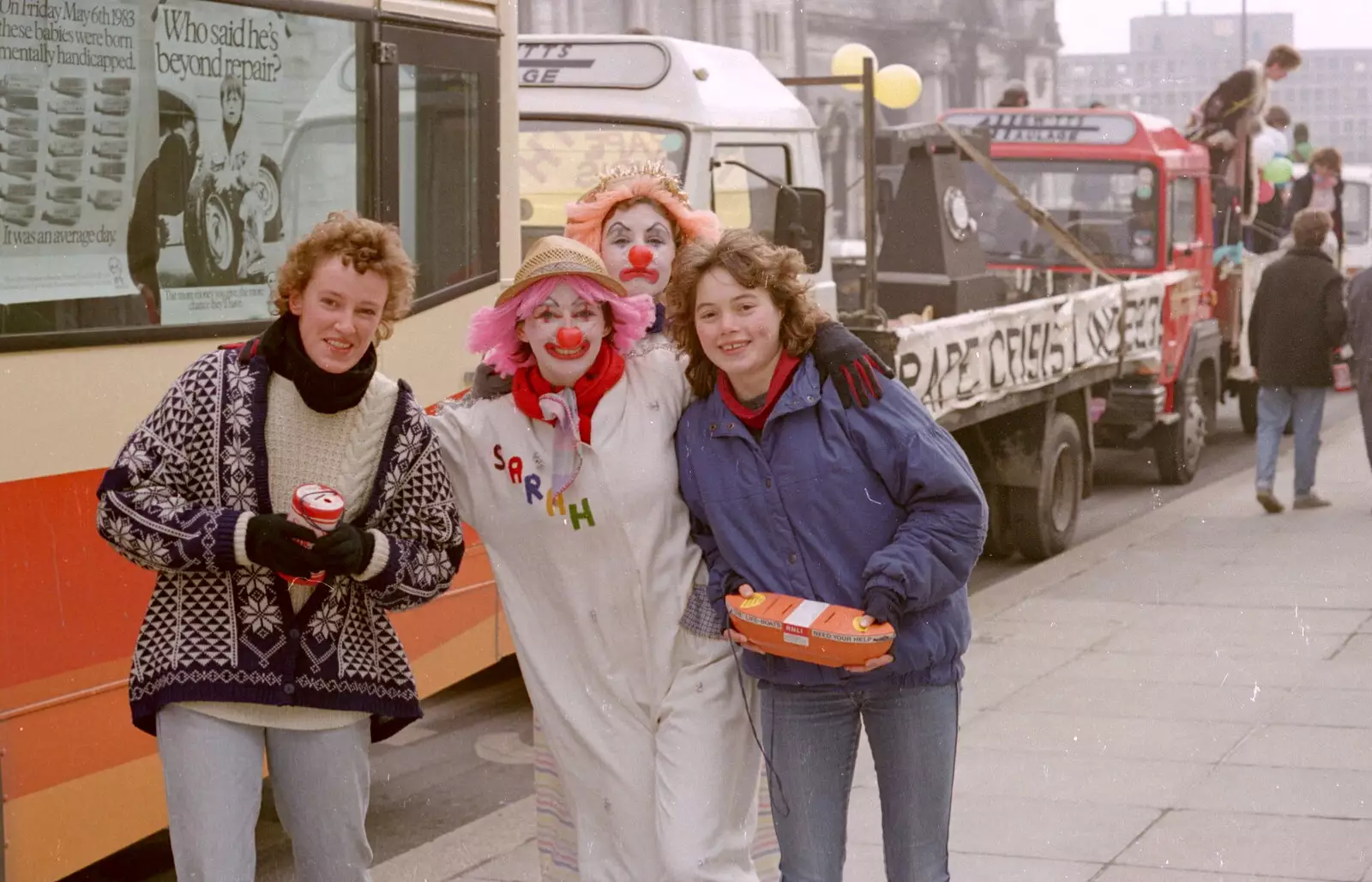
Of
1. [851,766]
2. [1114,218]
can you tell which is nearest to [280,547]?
[851,766]

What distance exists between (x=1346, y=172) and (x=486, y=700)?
2360 centimetres

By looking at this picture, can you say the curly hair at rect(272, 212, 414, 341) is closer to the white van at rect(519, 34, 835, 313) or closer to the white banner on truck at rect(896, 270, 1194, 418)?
the white van at rect(519, 34, 835, 313)

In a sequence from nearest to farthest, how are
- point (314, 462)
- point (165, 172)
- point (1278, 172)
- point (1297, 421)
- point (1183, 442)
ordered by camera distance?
point (314, 462), point (165, 172), point (1297, 421), point (1183, 442), point (1278, 172)

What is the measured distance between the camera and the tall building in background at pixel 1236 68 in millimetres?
41156

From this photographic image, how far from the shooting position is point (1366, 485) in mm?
13836

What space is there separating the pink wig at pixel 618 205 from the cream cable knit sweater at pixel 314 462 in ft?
2.46

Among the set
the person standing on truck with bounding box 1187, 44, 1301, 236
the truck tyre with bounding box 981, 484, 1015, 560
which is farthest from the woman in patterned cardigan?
the person standing on truck with bounding box 1187, 44, 1301, 236

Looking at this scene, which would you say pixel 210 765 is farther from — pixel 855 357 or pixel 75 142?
pixel 75 142

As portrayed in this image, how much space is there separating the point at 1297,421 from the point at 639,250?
31.4ft

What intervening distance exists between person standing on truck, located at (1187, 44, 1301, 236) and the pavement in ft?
20.4

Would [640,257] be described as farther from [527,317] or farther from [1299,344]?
[1299,344]

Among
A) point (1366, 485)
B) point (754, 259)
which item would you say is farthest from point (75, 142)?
point (1366, 485)

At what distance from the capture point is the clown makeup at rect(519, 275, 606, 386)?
3842mm

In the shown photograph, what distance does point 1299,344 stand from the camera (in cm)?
1271
